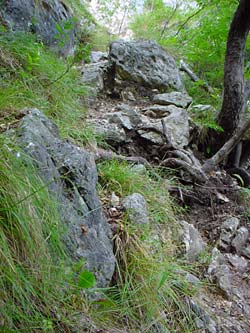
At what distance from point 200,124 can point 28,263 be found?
3.18m

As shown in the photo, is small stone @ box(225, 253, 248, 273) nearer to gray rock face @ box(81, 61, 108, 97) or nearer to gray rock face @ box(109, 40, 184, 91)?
gray rock face @ box(81, 61, 108, 97)

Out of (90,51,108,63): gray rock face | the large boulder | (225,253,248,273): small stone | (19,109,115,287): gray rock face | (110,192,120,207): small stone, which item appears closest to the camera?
(19,109,115,287): gray rock face

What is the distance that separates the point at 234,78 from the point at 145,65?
133cm

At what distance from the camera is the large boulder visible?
3.01 metres

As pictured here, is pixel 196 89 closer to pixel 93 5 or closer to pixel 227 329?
pixel 227 329

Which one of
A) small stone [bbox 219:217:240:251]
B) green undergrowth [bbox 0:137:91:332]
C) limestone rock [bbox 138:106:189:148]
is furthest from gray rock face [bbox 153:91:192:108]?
green undergrowth [bbox 0:137:91:332]

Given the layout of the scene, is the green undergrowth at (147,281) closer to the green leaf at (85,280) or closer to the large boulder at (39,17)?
the green leaf at (85,280)

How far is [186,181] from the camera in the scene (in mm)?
3033

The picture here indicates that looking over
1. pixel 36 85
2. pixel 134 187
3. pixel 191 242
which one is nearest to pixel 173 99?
pixel 36 85

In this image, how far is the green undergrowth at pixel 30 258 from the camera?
101 centimetres

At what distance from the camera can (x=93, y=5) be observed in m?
8.14

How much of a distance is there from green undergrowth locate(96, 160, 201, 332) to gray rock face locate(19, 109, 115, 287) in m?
0.12

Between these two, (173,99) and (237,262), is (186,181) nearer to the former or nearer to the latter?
(237,262)

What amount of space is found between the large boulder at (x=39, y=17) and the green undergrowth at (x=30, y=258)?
5.79 ft
